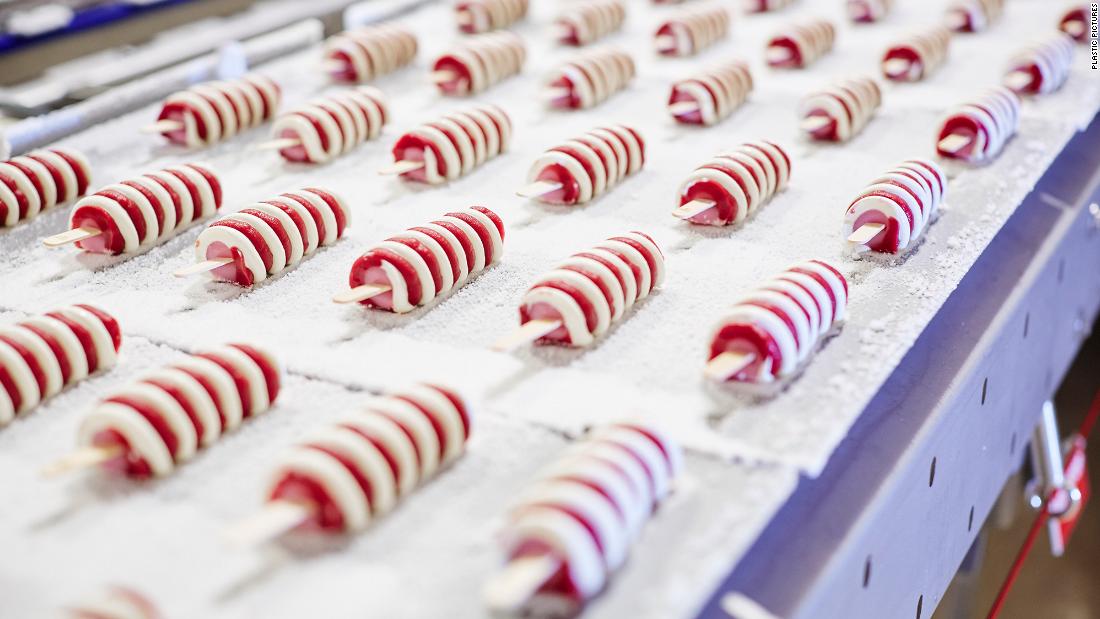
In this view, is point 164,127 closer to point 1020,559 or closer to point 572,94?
point 572,94

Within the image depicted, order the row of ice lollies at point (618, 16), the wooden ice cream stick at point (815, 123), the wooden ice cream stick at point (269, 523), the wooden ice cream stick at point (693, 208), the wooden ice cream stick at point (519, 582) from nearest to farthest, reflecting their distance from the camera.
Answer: the wooden ice cream stick at point (519, 582) → the wooden ice cream stick at point (269, 523) → the wooden ice cream stick at point (693, 208) → the wooden ice cream stick at point (815, 123) → the row of ice lollies at point (618, 16)

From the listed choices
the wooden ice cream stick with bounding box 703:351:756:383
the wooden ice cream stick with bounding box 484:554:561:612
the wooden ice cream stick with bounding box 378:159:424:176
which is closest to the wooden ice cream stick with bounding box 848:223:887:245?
the wooden ice cream stick with bounding box 703:351:756:383

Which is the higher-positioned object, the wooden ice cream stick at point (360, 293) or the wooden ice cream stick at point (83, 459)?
the wooden ice cream stick at point (83, 459)

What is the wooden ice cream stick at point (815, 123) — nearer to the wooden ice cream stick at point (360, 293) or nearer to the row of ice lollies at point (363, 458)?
the wooden ice cream stick at point (360, 293)

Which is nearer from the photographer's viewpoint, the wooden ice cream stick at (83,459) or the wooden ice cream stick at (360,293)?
the wooden ice cream stick at (83,459)

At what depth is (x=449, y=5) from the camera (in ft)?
12.5

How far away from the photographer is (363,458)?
1350 mm

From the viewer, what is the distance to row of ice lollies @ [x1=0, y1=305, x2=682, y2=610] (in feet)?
4.06

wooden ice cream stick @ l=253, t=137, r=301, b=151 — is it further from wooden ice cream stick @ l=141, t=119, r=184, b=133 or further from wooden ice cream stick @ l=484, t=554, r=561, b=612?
wooden ice cream stick @ l=484, t=554, r=561, b=612

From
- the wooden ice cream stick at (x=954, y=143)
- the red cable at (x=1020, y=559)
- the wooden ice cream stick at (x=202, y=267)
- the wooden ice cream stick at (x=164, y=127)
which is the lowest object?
the red cable at (x=1020, y=559)

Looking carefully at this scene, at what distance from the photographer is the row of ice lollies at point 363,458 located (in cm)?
124

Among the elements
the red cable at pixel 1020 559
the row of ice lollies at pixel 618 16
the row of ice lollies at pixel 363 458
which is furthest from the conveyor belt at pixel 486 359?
the red cable at pixel 1020 559

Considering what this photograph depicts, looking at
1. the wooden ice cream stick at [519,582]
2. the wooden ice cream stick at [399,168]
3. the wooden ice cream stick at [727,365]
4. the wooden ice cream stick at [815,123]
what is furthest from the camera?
the wooden ice cream stick at [815,123]

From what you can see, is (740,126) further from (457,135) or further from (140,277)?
(140,277)
